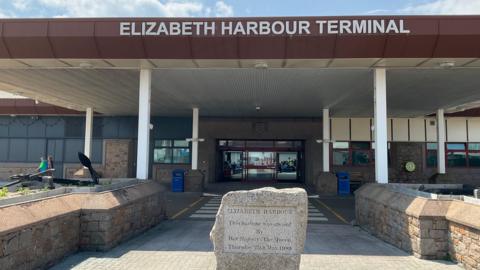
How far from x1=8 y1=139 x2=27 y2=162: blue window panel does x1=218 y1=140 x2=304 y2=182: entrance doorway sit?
45.5 ft

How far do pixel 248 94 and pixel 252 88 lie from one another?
142cm

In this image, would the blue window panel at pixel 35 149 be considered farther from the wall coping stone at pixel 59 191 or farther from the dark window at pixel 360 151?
the dark window at pixel 360 151

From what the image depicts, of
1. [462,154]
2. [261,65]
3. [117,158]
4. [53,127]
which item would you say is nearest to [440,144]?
[462,154]

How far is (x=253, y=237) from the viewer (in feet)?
17.6

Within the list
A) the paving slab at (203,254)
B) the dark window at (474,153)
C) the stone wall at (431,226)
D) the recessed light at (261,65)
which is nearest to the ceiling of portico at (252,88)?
the recessed light at (261,65)

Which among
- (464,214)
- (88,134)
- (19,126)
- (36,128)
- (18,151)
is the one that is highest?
(19,126)

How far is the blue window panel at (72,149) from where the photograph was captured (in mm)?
24328

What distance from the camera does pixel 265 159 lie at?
2652 cm

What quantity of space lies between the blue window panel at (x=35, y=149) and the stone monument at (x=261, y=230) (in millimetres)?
23426

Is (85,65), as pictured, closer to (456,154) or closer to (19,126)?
(19,126)

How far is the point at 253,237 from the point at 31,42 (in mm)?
8379

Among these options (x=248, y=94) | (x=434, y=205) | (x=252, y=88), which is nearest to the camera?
(x=434, y=205)

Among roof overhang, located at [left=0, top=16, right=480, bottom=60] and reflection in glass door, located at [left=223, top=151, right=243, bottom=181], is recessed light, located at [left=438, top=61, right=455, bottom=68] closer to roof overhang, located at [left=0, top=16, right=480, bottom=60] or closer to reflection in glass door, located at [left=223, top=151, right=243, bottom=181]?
roof overhang, located at [left=0, top=16, right=480, bottom=60]

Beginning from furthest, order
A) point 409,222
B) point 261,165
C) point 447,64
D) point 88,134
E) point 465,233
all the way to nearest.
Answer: point 261,165, point 88,134, point 447,64, point 409,222, point 465,233
